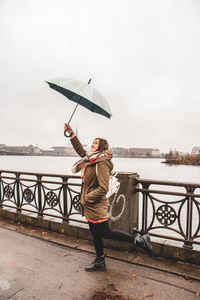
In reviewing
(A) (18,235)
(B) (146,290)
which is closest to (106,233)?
(B) (146,290)

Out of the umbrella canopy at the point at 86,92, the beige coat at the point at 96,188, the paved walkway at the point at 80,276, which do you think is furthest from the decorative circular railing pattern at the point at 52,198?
the umbrella canopy at the point at 86,92

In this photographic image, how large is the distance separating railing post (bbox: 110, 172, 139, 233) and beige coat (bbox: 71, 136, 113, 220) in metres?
0.92

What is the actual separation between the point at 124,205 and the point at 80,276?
1.35 metres

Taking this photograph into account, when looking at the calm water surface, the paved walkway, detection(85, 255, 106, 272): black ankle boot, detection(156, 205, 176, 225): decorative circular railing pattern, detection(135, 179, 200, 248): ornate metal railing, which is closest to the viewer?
the paved walkway

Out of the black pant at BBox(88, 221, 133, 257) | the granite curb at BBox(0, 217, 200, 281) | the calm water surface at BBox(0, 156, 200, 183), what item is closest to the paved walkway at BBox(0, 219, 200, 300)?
the granite curb at BBox(0, 217, 200, 281)

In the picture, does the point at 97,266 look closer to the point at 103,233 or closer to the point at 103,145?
the point at 103,233

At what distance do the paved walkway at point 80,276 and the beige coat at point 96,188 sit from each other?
2.82 feet

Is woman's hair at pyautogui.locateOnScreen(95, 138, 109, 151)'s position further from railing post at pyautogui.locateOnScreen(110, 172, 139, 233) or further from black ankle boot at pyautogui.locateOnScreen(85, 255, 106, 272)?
black ankle boot at pyautogui.locateOnScreen(85, 255, 106, 272)

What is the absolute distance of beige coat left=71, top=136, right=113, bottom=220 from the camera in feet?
10.1

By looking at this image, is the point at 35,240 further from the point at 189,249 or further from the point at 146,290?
the point at 189,249

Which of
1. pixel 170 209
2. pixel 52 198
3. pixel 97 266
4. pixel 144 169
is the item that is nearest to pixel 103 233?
pixel 97 266

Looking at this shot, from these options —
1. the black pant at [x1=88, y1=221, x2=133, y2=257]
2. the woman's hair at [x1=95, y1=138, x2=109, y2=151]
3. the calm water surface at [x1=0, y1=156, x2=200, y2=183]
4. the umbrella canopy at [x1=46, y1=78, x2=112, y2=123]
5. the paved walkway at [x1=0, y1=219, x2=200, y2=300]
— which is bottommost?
the calm water surface at [x1=0, y1=156, x2=200, y2=183]

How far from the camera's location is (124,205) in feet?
13.6

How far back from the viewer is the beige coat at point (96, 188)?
10.1 ft
